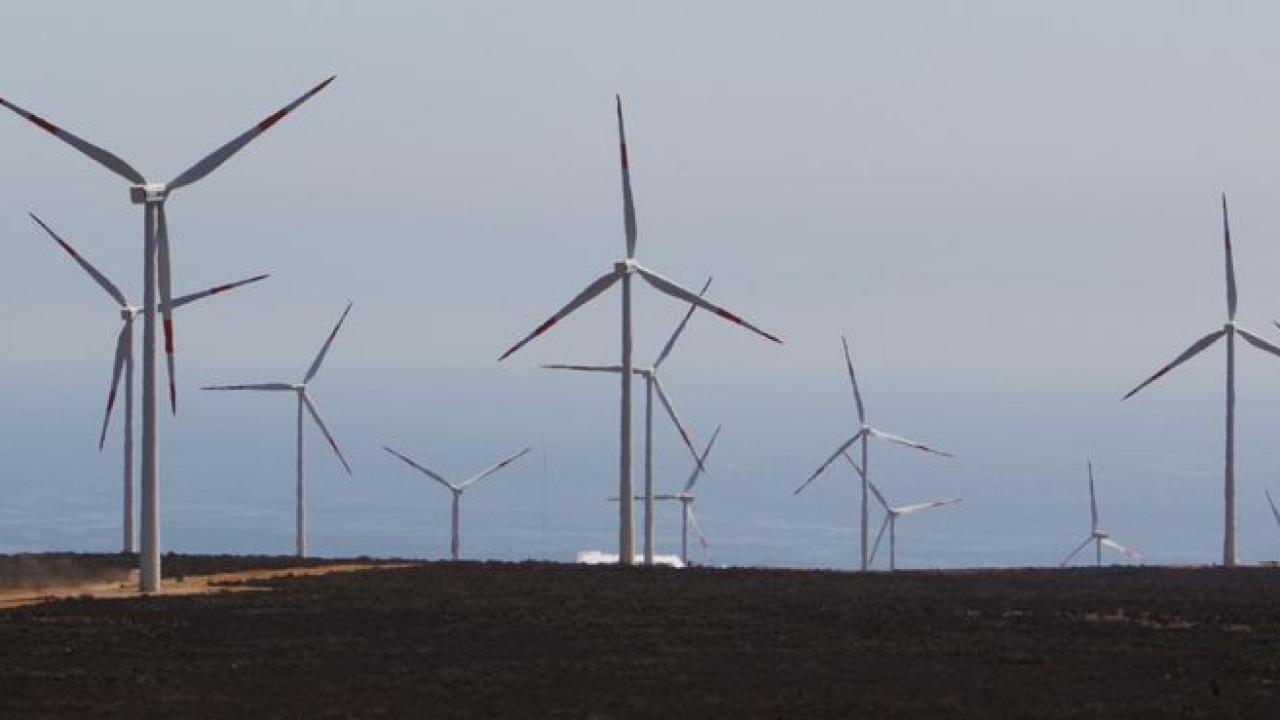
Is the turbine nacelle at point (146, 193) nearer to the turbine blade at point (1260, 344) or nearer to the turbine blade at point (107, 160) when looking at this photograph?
the turbine blade at point (107, 160)

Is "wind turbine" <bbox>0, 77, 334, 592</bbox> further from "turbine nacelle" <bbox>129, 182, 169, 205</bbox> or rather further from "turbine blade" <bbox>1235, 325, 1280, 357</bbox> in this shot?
"turbine blade" <bbox>1235, 325, 1280, 357</bbox>

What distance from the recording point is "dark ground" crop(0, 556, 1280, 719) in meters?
52.8

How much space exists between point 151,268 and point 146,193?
2.64m

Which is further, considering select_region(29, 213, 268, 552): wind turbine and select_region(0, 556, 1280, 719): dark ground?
select_region(29, 213, 268, 552): wind turbine

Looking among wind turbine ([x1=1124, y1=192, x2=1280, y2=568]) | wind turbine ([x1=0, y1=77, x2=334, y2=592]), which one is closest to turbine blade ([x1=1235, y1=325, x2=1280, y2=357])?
wind turbine ([x1=1124, y1=192, x2=1280, y2=568])

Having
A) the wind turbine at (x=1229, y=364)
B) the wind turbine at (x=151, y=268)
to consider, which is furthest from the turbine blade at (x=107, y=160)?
the wind turbine at (x=1229, y=364)

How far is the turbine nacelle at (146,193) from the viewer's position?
7325cm

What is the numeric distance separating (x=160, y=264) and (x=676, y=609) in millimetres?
17952

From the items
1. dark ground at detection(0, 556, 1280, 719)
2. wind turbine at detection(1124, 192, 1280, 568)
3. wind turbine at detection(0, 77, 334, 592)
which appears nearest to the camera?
dark ground at detection(0, 556, 1280, 719)

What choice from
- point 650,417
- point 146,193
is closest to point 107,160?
point 146,193

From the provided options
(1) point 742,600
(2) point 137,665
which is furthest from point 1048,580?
(2) point 137,665

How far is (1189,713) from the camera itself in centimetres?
5184

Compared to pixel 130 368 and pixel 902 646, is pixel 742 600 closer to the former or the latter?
pixel 902 646

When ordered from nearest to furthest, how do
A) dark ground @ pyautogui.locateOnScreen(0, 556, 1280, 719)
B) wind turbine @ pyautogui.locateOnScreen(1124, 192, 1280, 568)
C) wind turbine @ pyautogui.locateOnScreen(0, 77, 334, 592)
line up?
dark ground @ pyautogui.locateOnScreen(0, 556, 1280, 719)
wind turbine @ pyautogui.locateOnScreen(0, 77, 334, 592)
wind turbine @ pyautogui.locateOnScreen(1124, 192, 1280, 568)
